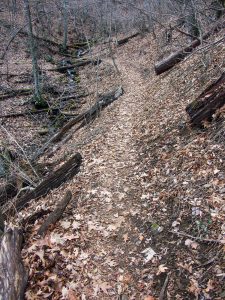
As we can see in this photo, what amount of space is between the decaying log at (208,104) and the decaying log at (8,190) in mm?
5072

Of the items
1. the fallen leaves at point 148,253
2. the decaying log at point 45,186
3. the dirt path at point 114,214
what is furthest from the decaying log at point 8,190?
the fallen leaves at point 148,253

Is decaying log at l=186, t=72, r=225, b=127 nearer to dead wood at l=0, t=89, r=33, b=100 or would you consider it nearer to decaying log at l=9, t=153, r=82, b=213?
decaying log at l=9, t=153, r=82, b=213

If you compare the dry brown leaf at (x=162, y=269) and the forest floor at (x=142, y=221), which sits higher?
the forest floor at (x=142, y=221)

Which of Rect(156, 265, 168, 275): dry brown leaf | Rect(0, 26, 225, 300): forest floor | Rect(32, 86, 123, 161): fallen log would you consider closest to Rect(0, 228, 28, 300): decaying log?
Rect(0, 26, 225, 300): forest floor

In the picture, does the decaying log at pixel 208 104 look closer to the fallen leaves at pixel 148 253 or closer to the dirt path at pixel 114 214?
the dirt path at pixel 114 214

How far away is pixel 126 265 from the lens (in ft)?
16.2

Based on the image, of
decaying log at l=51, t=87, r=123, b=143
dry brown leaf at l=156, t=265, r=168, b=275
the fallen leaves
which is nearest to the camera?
dry brown leaf at l=156, t=265, r=168, b=275

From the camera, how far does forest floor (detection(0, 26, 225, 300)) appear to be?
14.6 ft

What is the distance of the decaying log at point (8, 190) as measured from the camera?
820 cm

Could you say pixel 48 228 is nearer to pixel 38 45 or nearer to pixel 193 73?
pixel 193 73

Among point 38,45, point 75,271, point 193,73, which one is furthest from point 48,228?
point 38,45

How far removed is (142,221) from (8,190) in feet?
14.3

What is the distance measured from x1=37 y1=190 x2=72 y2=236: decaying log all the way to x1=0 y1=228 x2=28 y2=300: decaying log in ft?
1.94

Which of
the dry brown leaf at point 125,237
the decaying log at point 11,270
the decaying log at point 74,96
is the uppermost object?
the decaying log at point 11,270
